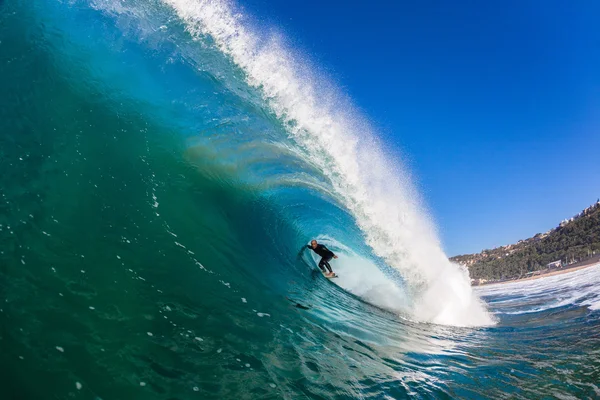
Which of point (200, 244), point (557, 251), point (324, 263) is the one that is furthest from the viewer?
point (557, 251)

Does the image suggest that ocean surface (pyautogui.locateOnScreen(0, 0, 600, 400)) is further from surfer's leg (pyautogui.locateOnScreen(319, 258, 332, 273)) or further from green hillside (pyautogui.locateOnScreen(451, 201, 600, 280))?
green hillside (pyautogui.locateOnScreen(451, 201, 600, 280))

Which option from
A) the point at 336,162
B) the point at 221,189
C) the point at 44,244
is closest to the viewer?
the point at 44,244

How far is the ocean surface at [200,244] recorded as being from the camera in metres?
3.95

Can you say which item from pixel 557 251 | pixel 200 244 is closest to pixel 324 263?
pixel 200 244

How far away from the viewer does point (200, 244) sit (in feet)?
23.1

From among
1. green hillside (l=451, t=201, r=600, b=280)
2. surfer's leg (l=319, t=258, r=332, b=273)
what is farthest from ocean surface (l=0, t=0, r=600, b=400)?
green hillside (l=451, t=201, r=600, b=280)

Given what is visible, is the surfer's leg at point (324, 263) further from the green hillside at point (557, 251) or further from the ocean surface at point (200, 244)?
the green hillside at point (557, 251)

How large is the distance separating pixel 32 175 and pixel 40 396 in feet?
13.7

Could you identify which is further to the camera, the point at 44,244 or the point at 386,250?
the point at 386,250

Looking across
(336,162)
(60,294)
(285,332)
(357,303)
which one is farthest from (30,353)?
(336,162)

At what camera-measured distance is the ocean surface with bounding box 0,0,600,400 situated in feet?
12.9

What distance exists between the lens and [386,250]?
50.0ft

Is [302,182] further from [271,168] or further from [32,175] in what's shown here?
[32,175]

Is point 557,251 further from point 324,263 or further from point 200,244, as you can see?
point 200,244
